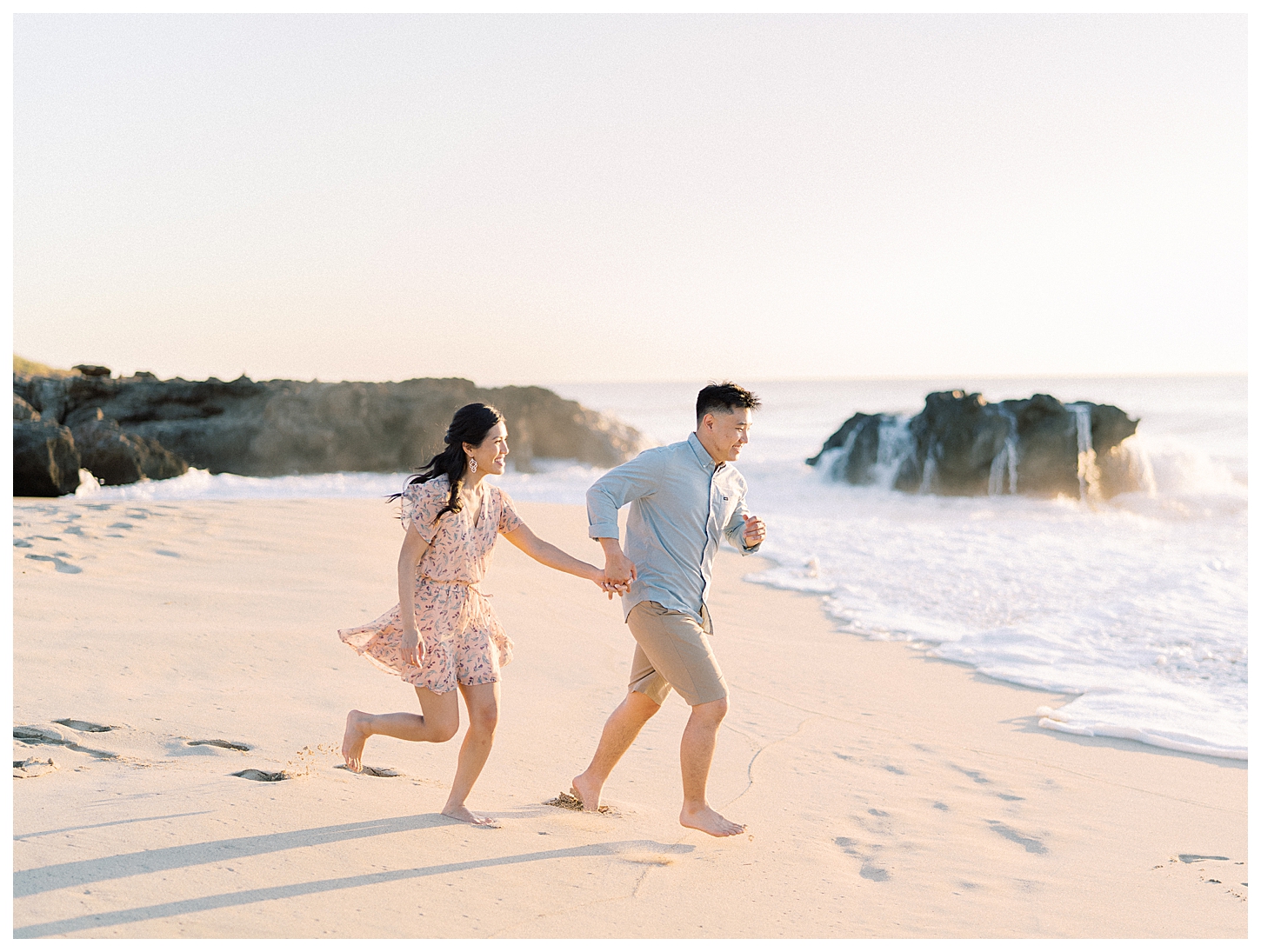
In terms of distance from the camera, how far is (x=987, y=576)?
12203 mm

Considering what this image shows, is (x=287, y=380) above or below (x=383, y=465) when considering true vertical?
above

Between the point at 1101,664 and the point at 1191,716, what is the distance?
146 centimetres

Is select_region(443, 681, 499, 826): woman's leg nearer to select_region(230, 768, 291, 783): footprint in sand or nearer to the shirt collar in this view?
select_region(230, 768, 291, 783): footprint in sand

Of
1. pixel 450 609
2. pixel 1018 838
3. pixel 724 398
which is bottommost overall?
pixel 1018 838

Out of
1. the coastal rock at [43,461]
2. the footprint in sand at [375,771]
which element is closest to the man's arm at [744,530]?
the footprint in sand at [375,771]

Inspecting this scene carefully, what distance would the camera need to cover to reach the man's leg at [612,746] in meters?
4.41

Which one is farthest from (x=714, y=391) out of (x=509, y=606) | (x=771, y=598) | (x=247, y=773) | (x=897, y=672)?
(x=771, y=598)

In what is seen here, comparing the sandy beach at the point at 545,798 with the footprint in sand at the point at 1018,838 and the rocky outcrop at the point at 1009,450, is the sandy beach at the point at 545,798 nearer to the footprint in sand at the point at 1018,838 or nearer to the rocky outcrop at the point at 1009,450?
the footprint in sand at the point at 1018,838

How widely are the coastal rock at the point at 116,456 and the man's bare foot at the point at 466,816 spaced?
17894 millimetres

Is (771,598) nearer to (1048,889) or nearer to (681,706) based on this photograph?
(681,706)

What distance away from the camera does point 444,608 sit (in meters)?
4.18

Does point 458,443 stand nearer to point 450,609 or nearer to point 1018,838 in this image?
point 450,609

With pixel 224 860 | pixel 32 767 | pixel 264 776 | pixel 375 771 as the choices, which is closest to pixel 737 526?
pixel 375 771

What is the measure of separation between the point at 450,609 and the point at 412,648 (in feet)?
0.76
